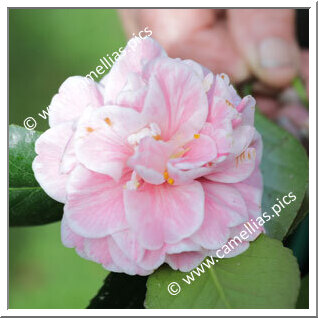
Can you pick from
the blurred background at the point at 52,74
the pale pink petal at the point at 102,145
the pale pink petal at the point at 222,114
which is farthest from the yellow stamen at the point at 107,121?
the blurred background at the point at 52,74

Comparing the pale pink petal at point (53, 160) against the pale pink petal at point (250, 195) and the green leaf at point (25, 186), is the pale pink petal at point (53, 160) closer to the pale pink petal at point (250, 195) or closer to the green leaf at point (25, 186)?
the green leaf at point (25, 186)

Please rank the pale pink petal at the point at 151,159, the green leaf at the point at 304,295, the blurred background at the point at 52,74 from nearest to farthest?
the pale pink petal at the point at 151,159 → the green leaf at the point at 304,295 → the blurred background at the point at 52,74

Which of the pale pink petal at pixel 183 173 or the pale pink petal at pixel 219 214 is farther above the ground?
the pale pink petal at pixel 183 173

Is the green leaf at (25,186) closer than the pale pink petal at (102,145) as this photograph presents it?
No

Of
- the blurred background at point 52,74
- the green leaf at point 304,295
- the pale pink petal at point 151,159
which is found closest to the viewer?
the pale pink petal at point 151,159

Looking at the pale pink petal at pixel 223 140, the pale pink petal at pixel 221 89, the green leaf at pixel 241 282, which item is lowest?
the green leaf at pixel 241 282

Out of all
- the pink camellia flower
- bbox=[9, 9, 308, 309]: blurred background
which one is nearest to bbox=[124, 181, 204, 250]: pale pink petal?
the pink camellia flower

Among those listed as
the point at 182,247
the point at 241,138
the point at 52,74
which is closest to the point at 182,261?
the point at 182,247
